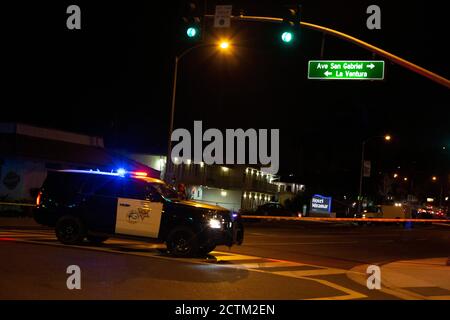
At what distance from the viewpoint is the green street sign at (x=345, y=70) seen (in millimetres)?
18500

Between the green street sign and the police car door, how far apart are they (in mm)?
6634

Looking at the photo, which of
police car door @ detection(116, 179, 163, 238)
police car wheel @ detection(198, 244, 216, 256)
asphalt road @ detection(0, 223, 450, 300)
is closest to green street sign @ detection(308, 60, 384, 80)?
asphalt road @ detection(0, 223, 450, 300)

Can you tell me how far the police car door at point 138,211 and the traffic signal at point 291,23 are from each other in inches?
221

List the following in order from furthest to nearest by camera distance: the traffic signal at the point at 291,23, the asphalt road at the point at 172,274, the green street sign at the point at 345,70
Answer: the green street sign at the point at 345,70, the traffic signal at the point at 291,23, the asphalt road at the point at 172,274

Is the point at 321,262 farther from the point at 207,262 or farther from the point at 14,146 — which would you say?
the point at 14,146

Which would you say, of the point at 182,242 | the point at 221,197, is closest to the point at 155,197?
the point at 182,242

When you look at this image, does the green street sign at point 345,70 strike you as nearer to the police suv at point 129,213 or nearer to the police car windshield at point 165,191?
the police suv at point 129,213

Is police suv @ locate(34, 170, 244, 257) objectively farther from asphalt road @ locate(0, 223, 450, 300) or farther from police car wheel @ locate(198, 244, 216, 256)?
asphalt road @ locate(0, 223, 450, 300)

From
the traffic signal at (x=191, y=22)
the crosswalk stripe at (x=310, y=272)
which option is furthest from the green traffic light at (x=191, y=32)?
the crosswalk stripe at (x=310, y=272)

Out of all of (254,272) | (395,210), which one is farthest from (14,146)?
(395,210)

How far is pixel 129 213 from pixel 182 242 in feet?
5.29

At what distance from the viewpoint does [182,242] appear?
15211 millimetres

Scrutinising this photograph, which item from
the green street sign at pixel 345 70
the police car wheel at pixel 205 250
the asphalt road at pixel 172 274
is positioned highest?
the green street sign at pixel 345 70

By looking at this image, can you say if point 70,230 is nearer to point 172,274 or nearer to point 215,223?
point 215,223
